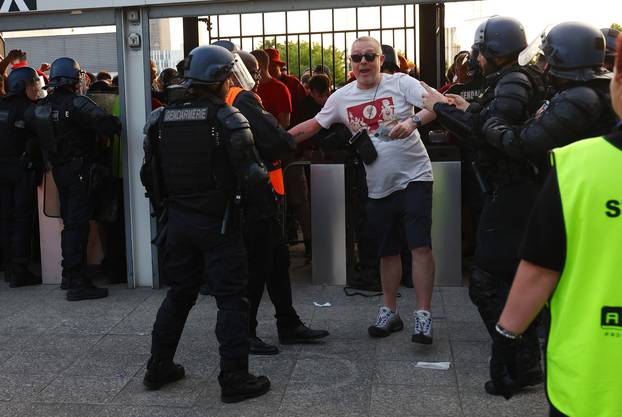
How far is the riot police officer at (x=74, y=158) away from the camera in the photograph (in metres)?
6.80

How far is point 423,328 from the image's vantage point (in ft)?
16.9

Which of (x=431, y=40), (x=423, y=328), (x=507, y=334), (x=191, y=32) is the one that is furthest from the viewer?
(x=191, y=32)

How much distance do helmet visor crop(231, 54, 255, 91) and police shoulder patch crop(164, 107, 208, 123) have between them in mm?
554

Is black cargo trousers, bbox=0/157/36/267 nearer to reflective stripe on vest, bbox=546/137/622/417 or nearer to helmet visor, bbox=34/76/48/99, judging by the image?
helmet visor, bbox=34/76/48/99

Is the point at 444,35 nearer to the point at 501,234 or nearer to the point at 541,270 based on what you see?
the point at 501,234

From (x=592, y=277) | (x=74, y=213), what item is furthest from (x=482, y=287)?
(x=74, y=213)

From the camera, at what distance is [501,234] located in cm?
418

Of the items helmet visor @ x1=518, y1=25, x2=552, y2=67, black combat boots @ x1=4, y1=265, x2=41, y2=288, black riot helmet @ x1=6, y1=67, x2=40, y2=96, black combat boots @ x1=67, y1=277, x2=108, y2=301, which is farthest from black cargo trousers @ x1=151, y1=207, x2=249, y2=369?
black riot helmet @ x1=6, y1=67, x2=40, y2=96

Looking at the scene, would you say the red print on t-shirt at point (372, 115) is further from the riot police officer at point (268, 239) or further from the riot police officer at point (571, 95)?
the riot police officer at point (571, 95)

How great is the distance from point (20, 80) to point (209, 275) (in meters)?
3.85

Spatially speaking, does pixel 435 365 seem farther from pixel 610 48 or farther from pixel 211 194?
pixel 610 48

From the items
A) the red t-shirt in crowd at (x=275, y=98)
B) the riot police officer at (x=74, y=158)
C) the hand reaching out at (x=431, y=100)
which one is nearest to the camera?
the hand reaching out at (x=431, y=100)

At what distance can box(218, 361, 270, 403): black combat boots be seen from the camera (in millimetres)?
4355

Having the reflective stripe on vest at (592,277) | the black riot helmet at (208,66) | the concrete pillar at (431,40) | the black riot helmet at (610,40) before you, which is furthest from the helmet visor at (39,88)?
the reflective stripe on vest at (592,277)
